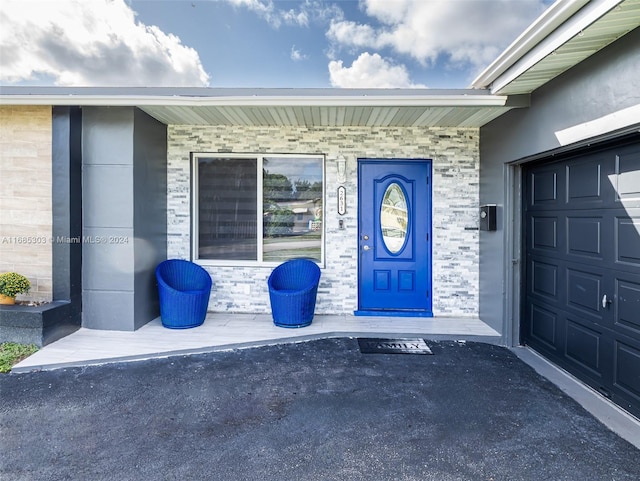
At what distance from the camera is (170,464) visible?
6.27 ft

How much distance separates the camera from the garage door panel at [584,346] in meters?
2.79

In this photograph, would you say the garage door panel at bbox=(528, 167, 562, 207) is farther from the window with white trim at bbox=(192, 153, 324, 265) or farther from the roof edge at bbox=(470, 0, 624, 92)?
the window with white trim at bbox=(192, 153, 324, 265)

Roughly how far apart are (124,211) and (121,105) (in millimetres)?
1169

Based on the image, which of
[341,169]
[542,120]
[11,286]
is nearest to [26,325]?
[11,286]

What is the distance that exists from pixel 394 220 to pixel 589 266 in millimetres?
2314

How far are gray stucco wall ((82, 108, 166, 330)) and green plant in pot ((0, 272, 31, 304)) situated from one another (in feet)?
1.81

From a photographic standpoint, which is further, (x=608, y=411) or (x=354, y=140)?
(x=354, y=140)

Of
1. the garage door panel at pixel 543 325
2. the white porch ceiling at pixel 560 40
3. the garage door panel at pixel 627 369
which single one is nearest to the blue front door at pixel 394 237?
the garage door panel at pixel 543 325

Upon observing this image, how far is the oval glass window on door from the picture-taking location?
15.6 feet

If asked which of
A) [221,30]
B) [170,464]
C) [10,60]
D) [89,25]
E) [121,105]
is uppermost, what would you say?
[221,30]

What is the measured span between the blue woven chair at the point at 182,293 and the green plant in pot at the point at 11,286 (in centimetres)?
134

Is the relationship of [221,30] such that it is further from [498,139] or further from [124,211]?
[498,139]

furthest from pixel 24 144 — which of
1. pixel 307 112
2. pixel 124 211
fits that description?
pixel 307 112

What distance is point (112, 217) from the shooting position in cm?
398
